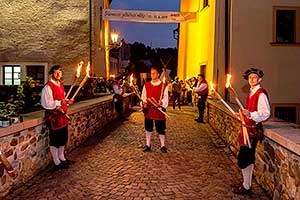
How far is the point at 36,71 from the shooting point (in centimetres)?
1908

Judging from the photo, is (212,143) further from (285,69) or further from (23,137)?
(285,69)

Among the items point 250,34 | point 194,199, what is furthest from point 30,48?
point 194,199

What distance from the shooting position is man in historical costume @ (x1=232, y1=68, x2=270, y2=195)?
532 cm


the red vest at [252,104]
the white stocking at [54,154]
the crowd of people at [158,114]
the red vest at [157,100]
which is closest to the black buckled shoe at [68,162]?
the crowd of people at [158,114]

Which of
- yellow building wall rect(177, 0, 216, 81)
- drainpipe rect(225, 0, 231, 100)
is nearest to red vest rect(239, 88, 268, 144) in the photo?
drainpipe rect(225, 0, 231, 100)

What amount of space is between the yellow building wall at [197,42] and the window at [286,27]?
261 centimetres

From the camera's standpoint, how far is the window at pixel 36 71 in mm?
18984

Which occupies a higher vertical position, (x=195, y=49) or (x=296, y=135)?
(x=195, y=49)

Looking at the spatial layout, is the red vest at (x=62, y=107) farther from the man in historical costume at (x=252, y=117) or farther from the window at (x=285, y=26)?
the window at (x=285, y=26)

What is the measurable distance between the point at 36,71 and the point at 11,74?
1226 millimetres

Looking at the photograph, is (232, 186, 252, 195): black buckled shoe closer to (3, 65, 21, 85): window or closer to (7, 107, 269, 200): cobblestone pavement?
(7, 107, 269, 200): cobblestone pavement

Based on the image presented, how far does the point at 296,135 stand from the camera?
5.09 m

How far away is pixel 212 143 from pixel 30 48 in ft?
39.7

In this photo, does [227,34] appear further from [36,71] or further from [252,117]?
[252,117]
